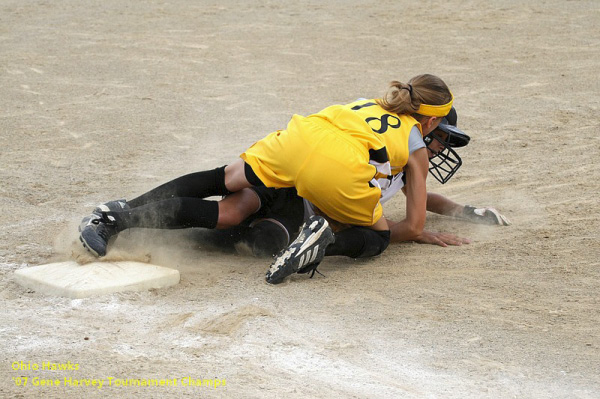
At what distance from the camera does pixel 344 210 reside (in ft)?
13.5

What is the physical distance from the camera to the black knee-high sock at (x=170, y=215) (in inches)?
162

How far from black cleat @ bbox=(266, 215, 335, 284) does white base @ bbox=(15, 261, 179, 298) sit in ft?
1.55

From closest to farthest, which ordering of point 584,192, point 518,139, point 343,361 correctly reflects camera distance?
point 343,361 → point 584,192 → point 518,139

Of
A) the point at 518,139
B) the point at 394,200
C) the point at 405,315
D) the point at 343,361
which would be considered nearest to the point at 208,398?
the point at 343,361

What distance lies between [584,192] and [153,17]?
684 centimetres

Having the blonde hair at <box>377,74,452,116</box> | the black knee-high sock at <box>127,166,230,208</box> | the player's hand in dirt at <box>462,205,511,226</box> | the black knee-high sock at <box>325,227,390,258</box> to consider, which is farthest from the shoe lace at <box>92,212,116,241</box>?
the player's hand in dirt at <box>462,205,511,226</box>

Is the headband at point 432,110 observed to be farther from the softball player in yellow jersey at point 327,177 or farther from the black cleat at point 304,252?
the black cleat at point 304,252

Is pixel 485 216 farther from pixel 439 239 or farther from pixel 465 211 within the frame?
pixel 439 239

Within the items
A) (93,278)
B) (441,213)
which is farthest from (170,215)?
(441,213)

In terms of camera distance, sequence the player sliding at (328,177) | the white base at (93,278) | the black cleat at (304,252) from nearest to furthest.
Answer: the white base at (93,278)
the black cleat at (304,252)
the player sliding at (328,177)

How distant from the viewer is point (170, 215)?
415cm

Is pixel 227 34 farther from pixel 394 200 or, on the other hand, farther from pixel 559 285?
pixel 559 285

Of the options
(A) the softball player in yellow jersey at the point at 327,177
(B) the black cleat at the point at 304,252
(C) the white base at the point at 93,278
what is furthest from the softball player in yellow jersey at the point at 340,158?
(C) the white base at the point at 93,278

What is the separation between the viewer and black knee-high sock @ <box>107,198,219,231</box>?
412cm
